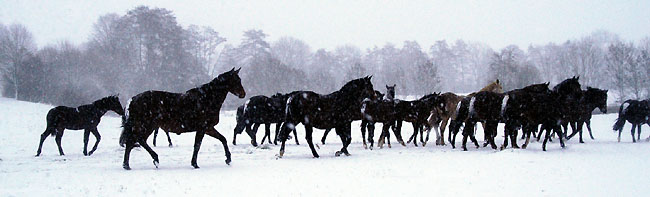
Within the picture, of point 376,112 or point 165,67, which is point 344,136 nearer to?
point 376,112

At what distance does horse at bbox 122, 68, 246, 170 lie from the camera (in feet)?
30.6

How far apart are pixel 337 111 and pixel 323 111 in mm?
414

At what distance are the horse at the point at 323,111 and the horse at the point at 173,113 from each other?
200 cm

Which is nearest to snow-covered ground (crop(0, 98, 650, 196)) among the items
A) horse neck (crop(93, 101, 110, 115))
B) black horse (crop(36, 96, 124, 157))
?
black horse (crop(36, 96, 124, 157))

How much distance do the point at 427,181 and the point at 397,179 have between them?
1.70 feet

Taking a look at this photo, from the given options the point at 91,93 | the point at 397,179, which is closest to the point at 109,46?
the point at 91,93

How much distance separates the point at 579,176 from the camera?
7.44 m

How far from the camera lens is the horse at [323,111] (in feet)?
37.3

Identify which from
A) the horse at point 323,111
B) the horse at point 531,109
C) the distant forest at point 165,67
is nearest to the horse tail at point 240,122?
the horse at point 323,111

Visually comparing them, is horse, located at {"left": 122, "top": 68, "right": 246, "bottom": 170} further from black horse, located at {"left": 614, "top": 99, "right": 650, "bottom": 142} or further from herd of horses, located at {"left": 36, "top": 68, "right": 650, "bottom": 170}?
black horse, located at {"left": 614, "top": 99, "right": 650, "bottom": 142}

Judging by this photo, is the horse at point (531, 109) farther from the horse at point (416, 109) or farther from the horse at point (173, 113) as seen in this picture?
the horse at point (173, 113)

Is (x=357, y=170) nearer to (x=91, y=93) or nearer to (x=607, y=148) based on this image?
(x=607, y=148)

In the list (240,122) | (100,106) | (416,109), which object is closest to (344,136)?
(416,109)

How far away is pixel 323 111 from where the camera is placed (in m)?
11.5
